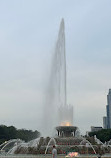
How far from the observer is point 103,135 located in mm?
83688

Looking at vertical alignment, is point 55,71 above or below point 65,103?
above

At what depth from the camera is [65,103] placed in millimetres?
36281

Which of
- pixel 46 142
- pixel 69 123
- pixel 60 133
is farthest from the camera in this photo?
pixel 69 123

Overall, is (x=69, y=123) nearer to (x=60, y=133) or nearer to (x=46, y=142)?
(x=60, y=133)

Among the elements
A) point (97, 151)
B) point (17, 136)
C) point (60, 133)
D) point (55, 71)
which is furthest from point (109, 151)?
point (17, 136)

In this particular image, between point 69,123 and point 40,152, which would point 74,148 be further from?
point 69,123

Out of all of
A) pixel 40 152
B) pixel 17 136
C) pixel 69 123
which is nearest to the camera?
pixel 40 152

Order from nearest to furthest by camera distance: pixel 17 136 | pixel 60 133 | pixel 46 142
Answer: pixel 46 142
pixel 60 133
pixel 17 136

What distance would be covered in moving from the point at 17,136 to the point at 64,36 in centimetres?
5973

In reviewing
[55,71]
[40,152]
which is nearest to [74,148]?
[40,152]

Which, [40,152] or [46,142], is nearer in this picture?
[40,152]

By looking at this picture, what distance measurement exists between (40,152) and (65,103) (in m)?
14.4

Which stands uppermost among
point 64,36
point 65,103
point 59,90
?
point 64,36

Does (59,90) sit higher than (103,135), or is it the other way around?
(59,90)
